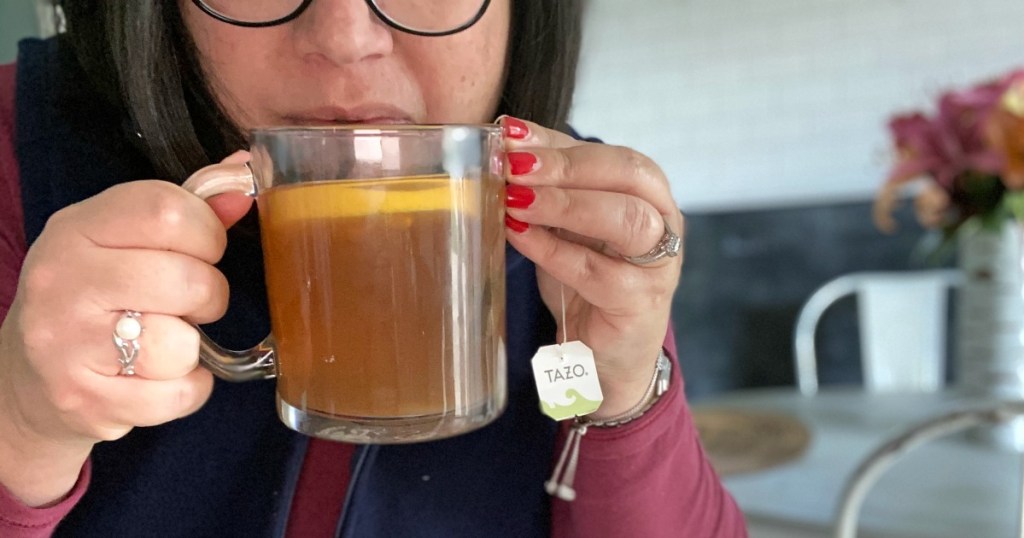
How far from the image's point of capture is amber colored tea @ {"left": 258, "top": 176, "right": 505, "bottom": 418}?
1.85 feet

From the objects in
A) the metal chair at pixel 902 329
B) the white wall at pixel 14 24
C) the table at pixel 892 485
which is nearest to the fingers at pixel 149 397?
the white wall at pixel 14 24

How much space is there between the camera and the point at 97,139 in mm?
796

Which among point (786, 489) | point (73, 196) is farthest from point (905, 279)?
point (73, 196)

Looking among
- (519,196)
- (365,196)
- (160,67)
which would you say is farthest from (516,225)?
(160,67)

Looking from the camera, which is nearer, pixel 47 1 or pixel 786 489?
pixel 47 1

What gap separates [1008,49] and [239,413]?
2.90 m

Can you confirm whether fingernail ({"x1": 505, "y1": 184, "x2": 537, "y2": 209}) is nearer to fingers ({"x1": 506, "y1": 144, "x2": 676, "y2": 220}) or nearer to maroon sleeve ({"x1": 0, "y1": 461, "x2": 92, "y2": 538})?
fingers ({"x1": 506, "y1": 144, "x2": 676, "y2": 220})

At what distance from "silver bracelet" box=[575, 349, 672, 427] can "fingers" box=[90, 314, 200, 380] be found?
1.25 feet

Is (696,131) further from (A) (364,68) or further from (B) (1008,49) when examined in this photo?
(A) (364,68)

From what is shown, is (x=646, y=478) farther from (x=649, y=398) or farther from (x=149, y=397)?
(x=149, y=397)

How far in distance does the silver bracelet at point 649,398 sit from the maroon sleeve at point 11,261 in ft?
1.44

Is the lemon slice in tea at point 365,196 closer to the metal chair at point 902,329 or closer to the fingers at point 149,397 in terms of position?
the fingers at point 149,397

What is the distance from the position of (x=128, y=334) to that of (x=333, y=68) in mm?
293

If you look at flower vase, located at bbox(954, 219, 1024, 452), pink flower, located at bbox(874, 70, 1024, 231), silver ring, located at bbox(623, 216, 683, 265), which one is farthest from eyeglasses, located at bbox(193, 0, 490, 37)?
flower vase, located at bbox(954, 219, 1024, 452)
